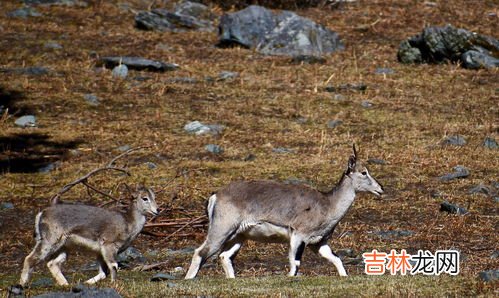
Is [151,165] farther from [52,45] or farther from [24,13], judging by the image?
[24,13]

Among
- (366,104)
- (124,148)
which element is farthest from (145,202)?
(366,104)

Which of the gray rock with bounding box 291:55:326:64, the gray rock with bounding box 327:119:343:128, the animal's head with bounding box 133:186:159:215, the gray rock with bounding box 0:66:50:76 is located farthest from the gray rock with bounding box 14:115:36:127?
the animal's head with bounding box 133:186:159:215

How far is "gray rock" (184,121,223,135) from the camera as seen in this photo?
935 inches

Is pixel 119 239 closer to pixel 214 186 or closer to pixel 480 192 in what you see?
pixel 214 186

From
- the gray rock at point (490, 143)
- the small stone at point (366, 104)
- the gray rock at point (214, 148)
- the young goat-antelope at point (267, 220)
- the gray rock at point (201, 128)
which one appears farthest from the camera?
the small stone at point (366, 104)

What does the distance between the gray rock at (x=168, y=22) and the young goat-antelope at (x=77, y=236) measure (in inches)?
716

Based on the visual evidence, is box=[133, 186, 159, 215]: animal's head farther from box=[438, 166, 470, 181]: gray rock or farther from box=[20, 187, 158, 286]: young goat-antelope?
box=[438, 166, 470, 181]: gray rock

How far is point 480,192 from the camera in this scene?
1950cm

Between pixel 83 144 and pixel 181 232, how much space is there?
603 centimetres

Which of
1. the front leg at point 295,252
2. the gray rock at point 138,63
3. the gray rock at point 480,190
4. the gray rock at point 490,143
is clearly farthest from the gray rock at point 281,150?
the front leg at point 295,252

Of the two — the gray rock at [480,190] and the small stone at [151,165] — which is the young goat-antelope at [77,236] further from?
the gray rock at [480,190]

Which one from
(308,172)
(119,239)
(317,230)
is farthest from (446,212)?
(119,239)

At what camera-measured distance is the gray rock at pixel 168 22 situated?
104 ft

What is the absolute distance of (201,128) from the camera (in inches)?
940
